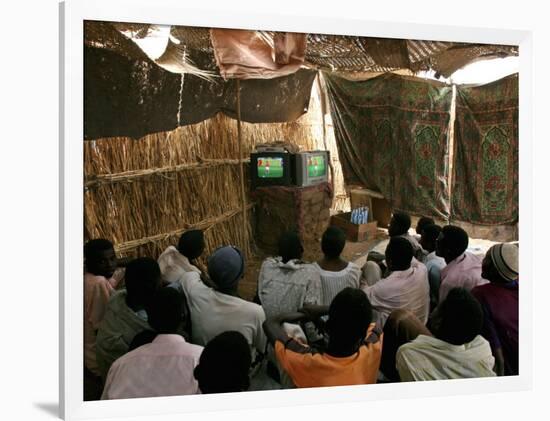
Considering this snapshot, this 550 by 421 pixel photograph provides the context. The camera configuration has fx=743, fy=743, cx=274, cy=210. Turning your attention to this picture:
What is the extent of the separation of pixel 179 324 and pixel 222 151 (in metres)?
1.32

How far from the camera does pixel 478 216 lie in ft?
18.0

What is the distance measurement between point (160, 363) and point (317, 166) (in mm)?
1736

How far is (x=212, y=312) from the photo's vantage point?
14.6 ft

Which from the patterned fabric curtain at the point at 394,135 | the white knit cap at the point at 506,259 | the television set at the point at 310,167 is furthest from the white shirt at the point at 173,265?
the white knit cap at the point at 506,259

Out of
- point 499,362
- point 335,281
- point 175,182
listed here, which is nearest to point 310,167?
point 335,281

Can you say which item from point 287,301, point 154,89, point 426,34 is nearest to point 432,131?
point 426,34

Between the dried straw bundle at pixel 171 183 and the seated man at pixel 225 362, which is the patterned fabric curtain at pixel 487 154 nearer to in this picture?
the dried straw bundle at pixel 171 183

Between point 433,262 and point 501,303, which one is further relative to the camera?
point 433,262

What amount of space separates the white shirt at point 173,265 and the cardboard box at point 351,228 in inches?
41.0

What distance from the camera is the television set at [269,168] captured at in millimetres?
4973

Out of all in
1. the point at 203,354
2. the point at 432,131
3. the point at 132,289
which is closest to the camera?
the point at 203,354

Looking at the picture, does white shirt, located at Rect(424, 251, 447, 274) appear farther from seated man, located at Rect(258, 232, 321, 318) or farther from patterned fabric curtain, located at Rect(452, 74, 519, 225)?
seated man, located at Rect(258, 232, 321, 318)

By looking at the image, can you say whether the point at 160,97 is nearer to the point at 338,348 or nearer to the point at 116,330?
the point at 116,330

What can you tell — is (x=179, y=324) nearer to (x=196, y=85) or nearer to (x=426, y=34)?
(x=196, y=85)
